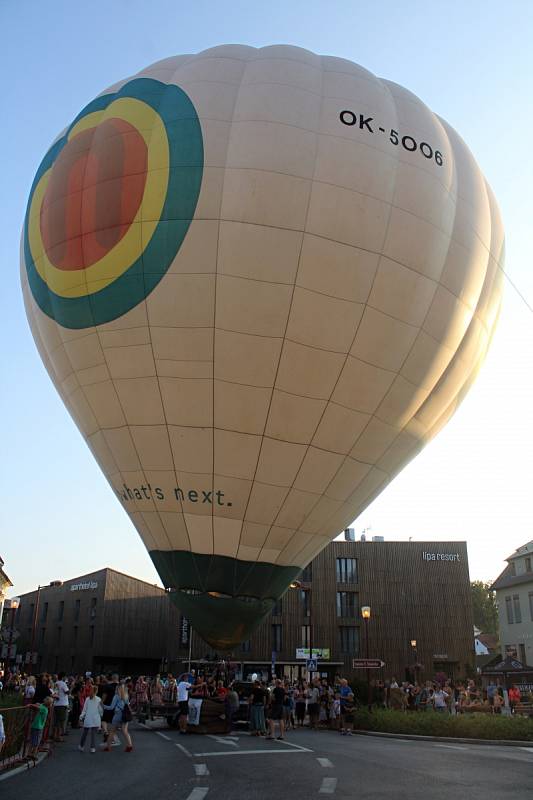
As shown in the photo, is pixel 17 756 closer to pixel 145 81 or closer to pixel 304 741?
pixel 304 741

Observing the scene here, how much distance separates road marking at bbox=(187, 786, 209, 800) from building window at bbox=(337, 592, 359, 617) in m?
48.4

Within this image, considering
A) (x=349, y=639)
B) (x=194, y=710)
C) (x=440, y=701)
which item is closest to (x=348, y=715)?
(x=440, y=701)

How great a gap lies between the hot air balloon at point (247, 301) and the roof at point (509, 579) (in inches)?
1312

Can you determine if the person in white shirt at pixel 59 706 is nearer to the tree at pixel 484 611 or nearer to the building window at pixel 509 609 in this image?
the building window at pixel 509 609

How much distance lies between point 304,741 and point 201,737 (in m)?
2.69

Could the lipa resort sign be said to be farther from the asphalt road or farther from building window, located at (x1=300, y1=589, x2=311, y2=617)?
the asphalt road

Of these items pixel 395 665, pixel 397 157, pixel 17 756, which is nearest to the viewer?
pixel 17 756

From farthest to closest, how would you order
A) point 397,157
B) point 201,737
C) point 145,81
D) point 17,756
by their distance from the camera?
point 201,737
point 145,81
point 397,157
point 17,756

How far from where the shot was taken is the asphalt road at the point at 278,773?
845 cm

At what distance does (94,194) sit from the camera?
14.3 meters

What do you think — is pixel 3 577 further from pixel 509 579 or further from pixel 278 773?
pixel 278 773

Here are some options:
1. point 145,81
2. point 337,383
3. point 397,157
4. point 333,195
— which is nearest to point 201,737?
point 337,383

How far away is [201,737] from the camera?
1725cm

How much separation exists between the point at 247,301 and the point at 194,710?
1093 centimetres
